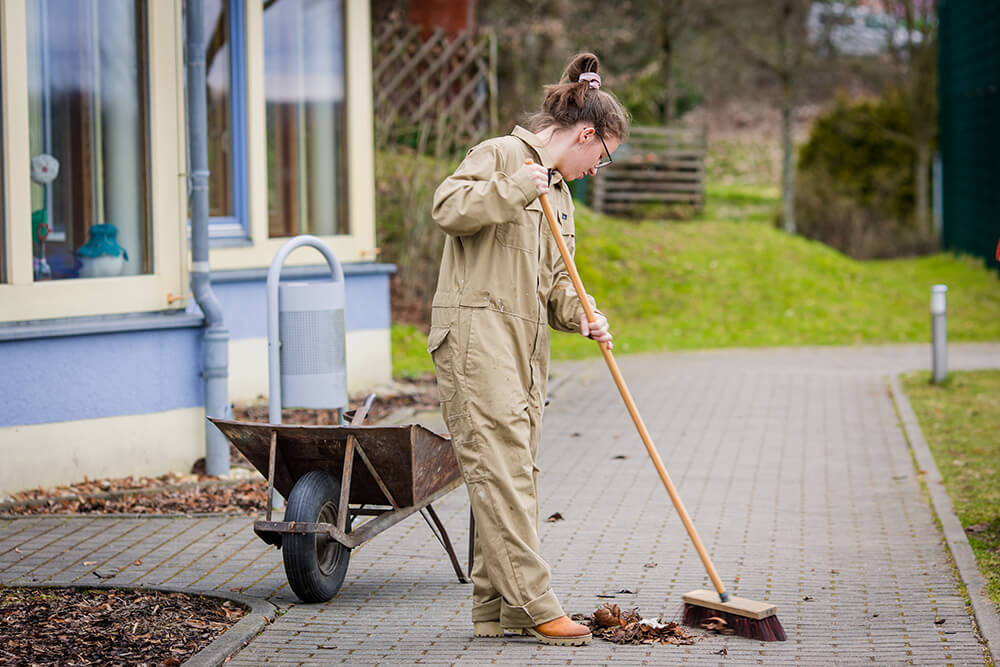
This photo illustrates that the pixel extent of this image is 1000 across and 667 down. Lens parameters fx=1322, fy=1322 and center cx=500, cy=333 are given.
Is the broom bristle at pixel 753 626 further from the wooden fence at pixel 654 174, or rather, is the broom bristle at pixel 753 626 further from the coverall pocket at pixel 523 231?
the wooden fence at pixel 654 174

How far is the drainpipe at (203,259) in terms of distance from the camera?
303 inches

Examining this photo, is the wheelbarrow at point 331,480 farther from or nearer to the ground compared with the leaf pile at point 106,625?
farther from the ground

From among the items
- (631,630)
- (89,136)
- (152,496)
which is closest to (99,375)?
(152,496)

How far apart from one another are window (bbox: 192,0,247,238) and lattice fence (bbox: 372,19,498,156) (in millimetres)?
4464

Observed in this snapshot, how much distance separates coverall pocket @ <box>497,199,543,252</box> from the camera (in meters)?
4.62

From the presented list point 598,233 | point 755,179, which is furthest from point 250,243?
point 755,179

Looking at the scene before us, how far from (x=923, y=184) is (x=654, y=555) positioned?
23125mm

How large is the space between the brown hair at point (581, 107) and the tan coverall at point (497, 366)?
107 millimetres

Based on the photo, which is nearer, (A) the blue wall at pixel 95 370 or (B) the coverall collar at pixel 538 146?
(B) the coverall collar at pixel 538 146

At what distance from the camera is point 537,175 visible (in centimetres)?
443

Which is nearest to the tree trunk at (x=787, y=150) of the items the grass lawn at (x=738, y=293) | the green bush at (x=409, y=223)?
the grass lawn at (x=738, y=293)

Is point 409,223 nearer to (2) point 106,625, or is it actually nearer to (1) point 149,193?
(1) point 149,193

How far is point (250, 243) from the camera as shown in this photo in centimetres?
1034

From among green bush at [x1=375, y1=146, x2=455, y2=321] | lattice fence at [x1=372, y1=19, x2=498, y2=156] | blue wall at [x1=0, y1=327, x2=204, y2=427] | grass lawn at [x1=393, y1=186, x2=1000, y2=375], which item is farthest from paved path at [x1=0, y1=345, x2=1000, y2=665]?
lattice fence at [x1=372, y1=19, x2=498, y2=156]
